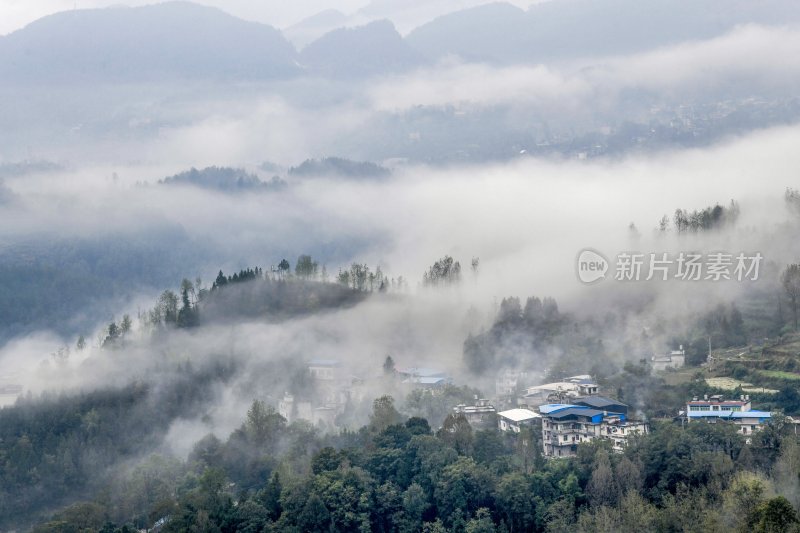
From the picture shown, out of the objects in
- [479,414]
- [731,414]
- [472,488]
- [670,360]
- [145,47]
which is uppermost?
[145,47]

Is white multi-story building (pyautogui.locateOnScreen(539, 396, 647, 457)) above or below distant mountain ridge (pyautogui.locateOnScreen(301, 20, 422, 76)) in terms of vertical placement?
below

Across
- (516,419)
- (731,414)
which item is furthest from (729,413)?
(516,419)

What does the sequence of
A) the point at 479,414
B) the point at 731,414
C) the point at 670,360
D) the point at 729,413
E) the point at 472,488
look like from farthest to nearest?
the point at 670,360 < the point at 479,414 < the point at 729,413 < the point at 731,414 < the point at 472,488

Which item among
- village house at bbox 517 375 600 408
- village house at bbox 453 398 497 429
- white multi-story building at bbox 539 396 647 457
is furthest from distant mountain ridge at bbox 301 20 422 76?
white multi-story building at bbox 539 396 647 457

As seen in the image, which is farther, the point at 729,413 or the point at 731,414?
the point at 729,413

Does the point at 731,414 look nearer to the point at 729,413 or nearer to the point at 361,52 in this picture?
the point at 729,413

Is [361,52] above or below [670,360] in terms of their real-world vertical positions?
above

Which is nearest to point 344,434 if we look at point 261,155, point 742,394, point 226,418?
point 226,418

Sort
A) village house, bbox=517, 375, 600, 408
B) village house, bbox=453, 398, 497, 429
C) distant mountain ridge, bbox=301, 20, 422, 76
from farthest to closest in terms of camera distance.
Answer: distant mountain ridge, bbox=301, 20, 422, 76 → village house, bbox=517, 375, 600, 408 → village house, bbox=453, 398, 497, 429

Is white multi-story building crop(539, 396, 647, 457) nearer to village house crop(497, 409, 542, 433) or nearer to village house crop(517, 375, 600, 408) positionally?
village house crop(497, 409, 542, 433)
